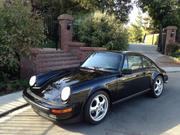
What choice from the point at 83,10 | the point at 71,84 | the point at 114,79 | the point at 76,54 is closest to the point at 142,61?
the point at 114,79

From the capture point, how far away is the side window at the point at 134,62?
553 cm

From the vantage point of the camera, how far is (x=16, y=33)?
6.87 meters

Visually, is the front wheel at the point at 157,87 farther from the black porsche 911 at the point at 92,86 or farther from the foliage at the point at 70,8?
the foliage at the point at 70,8

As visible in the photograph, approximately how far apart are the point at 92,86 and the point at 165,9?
1490 centimetres

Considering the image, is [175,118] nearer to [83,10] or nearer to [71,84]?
[71,84]

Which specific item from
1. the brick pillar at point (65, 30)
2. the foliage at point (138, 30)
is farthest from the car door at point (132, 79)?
the foliage at point (138, 30)

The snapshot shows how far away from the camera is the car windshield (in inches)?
Result: 210

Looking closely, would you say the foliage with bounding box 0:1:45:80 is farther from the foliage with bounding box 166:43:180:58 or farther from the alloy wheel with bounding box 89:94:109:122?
the foliage with bounding box 166:43:180:58

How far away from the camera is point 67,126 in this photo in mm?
4461

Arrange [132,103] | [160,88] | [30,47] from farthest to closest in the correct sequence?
1. [30,47]
2. [160,88]
3. [132,103]

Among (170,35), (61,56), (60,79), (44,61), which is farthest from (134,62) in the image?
(170,35)

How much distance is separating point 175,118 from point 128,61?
5.15 feet

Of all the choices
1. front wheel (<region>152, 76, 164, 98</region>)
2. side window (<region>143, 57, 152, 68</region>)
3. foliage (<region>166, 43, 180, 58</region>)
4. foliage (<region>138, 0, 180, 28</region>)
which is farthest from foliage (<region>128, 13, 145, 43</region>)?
side window (<region>143, 57, 152, 68</region>)

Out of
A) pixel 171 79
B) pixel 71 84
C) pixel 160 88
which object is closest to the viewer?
pixel 71 84
